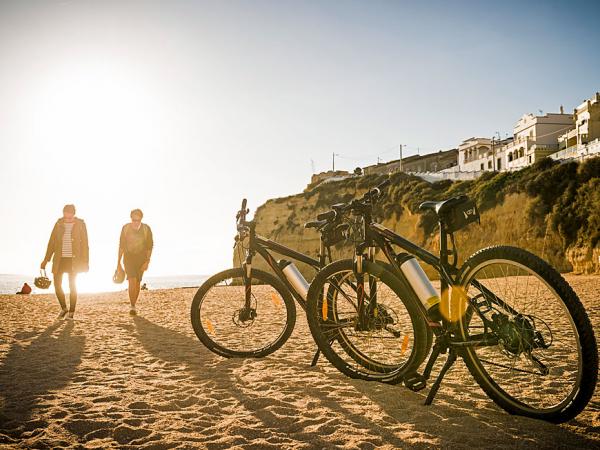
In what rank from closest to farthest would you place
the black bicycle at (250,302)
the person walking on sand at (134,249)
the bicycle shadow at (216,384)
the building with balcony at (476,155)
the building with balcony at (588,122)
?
the bicycle shadow at (216,384), the black bicycle at (250,302), the person walking on sand at (134,249), the building with balcony at (588,122), the building with balcony at (476,155)

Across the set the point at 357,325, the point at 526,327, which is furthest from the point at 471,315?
the point at 357,325

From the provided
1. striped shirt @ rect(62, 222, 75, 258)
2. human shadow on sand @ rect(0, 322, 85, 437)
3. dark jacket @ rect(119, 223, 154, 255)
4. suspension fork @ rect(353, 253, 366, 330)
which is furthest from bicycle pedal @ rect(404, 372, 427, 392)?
striped shirt @ rect(62, 222, 75, 258)

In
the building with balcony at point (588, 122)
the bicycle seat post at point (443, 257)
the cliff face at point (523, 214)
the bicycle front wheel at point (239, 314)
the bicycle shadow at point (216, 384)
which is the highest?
the building with balcony at point (588, 122)

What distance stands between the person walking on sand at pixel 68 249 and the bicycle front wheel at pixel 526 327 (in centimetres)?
755

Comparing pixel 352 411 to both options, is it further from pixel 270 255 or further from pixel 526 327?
pixel 270 255

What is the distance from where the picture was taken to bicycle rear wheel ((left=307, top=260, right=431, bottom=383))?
351cm

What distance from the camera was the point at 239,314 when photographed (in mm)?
4879

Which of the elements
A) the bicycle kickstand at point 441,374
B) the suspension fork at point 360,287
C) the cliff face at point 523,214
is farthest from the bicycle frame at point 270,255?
the cliff face at point 523,214

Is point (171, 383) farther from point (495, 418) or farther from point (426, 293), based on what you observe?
point (495, 418)

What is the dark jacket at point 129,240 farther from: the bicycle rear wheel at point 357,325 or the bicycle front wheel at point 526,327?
the bicycle front wheel at point 526,327

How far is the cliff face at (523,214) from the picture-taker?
2253 centimetres

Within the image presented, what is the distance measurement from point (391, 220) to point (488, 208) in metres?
10.3

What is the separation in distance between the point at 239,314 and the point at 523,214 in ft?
87.2

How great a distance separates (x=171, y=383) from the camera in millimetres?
3762
